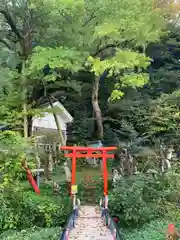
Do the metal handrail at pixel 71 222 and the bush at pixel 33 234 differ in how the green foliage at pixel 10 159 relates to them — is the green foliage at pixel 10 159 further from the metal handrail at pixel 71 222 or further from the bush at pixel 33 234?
the metal handrail at pixel 71 222

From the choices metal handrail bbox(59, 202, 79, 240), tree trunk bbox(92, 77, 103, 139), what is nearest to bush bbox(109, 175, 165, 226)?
metal handrail bbox(59, 202, 79, 240)

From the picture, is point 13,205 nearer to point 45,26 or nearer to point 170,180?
point 170,180

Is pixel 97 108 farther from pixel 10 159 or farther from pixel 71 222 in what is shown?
pixel 71 222

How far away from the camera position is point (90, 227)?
349 inches

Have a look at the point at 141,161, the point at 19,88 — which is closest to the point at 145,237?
the point at 141,161

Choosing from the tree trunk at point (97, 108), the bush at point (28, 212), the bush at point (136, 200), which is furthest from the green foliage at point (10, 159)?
the tree trunk at point (97, 108)

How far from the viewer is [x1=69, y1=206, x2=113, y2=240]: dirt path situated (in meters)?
8.08

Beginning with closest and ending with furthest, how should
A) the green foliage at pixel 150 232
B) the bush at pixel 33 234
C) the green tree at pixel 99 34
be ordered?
the bush at pixel 33 234, the green foliage at pixel 150 232, the green tree at pixel 99 34

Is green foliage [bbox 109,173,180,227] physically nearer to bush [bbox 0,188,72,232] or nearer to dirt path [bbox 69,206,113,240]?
dirt path [bbox 69,206,113,240]

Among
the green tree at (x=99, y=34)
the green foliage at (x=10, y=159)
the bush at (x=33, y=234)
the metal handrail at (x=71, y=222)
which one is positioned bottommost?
the bush at (x=33, y=234)

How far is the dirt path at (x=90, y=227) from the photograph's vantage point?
318 inches

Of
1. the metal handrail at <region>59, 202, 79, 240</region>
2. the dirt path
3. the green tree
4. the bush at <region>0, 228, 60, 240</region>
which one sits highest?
the green tree

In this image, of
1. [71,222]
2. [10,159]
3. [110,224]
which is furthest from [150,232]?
[10,159]

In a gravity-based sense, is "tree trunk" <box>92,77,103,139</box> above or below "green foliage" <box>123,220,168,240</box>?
above
